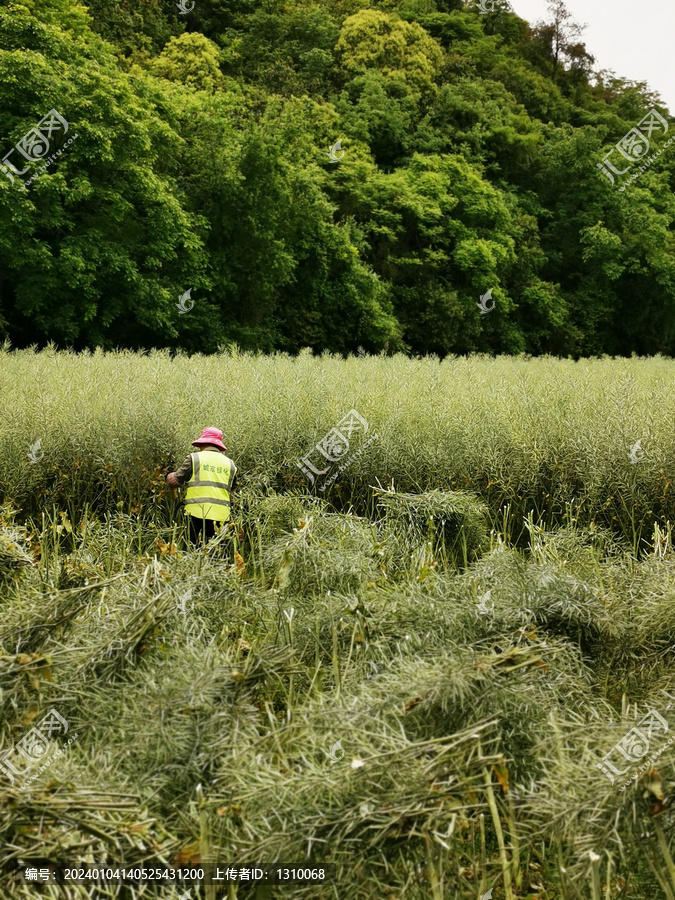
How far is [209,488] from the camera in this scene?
6195 mm

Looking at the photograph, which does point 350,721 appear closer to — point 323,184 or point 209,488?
point 209,488

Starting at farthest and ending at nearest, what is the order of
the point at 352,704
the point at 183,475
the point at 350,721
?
the point at 183,475
the point at 352,704
the point at 350,721

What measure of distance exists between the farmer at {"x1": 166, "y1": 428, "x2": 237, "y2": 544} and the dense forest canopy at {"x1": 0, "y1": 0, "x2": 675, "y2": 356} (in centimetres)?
1429

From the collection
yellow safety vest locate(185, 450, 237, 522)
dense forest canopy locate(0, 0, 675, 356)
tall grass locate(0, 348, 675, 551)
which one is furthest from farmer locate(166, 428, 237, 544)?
dense forest canopy locate(0, 0, 675, 356)

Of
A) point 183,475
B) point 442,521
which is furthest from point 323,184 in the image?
point 442,521

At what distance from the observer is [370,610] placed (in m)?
3.64

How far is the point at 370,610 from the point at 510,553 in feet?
3.61

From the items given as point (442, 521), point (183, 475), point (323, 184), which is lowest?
point (183, 475)

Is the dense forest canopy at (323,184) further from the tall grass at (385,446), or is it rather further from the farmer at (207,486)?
the farmer at (207,486)

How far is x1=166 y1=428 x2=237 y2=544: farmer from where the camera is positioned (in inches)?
241

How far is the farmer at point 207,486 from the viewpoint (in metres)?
6.13

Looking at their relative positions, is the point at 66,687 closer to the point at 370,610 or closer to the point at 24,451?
the point at 370,610

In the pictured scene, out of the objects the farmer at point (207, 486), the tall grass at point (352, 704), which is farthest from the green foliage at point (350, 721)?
the farmer at point (207, 486)

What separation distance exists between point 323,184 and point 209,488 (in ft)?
87.8
